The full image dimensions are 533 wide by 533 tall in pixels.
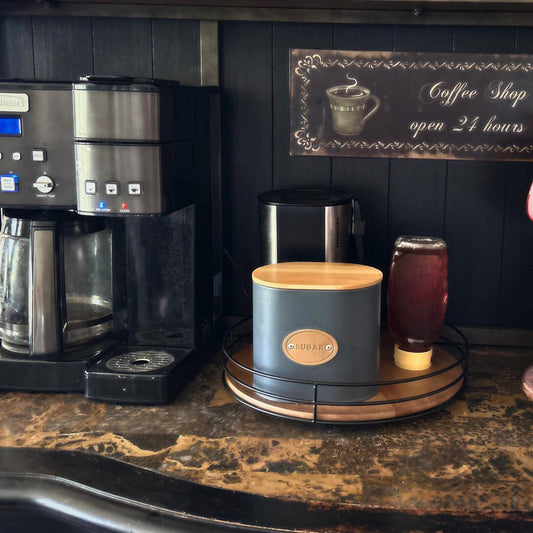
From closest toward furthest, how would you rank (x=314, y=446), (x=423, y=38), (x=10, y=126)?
1. (x=314, y=446)
2. (x=10, y=126)
3. (x=423, y=38)

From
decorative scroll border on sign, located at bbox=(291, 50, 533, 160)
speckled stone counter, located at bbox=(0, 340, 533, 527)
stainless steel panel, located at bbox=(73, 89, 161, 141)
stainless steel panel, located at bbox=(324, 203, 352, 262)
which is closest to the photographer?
speckled stone counter, located at bbox=(0, 340, 533, 527)

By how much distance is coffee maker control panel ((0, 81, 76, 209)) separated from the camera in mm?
1076

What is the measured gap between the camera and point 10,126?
1092 millimetres

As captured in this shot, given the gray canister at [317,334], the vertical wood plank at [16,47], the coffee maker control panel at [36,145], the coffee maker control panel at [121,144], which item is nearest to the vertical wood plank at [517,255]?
the gray canister at [317,334]

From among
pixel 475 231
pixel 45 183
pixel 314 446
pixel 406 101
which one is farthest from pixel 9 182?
pixel 475 231

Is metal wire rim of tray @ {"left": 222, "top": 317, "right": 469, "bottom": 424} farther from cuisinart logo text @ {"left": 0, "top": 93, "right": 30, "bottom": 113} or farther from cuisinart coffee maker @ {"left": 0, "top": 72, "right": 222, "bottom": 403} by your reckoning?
cuisinart logo text @ {"left": 0, "top": 93, "right": 30, "bottom": 113}

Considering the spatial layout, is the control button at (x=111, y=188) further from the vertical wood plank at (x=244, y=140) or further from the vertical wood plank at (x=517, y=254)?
the vertical wood plank at (x=517, y=254)

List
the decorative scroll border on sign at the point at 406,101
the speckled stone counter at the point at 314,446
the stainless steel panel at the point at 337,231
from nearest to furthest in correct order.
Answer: the speckled stone counter at the point at 314,446 → the stainless steel panel at the point at 337,231 → the decorative scroll border on sign at the point at 406,101

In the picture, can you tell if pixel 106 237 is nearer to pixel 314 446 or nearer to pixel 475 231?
pixel 314 446

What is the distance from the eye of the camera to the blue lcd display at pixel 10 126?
1090 mm

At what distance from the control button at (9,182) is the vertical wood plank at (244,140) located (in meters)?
0.45

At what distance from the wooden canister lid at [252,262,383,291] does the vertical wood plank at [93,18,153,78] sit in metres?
0.55

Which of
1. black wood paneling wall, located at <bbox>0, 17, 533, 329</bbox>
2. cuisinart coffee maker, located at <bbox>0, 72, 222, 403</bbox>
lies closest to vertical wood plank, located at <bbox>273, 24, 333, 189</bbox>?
black wood paneling wall, located at <bbox>0, 17, 533, 329</bbox>

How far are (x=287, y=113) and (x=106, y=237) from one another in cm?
44
